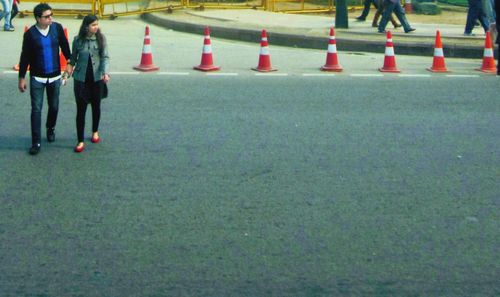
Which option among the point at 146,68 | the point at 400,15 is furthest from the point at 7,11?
the point at 400,15

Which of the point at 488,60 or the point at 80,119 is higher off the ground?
the point at 80,119

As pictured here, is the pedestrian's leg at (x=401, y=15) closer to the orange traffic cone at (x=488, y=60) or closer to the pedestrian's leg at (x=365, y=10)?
the pedestrian's leg at (x=365, y=10)

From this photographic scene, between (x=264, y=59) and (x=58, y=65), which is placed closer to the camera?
(x=58, y=65)

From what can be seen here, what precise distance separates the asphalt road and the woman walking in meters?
0.41

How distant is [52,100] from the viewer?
10.3m

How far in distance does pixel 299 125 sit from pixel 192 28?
1091 cm

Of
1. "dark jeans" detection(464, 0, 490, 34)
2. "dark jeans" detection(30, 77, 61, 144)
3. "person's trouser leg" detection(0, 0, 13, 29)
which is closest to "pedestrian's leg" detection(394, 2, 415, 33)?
"dark jeans" detection(464, 0, 490, 34)

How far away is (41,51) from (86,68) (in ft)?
1.52

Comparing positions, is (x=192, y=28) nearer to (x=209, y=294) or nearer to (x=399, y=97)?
(x=399, y=97)

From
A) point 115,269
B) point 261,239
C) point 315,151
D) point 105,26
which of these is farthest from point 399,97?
point 105,26

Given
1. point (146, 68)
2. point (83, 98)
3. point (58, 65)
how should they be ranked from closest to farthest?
1. point (83, 98)
2. point (58, 65)
3. point (146, 68)

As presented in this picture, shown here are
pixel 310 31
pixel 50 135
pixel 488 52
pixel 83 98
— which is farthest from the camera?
pixel 310 31

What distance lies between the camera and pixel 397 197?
8.38 m

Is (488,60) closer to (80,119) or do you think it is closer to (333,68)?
(333,68)
